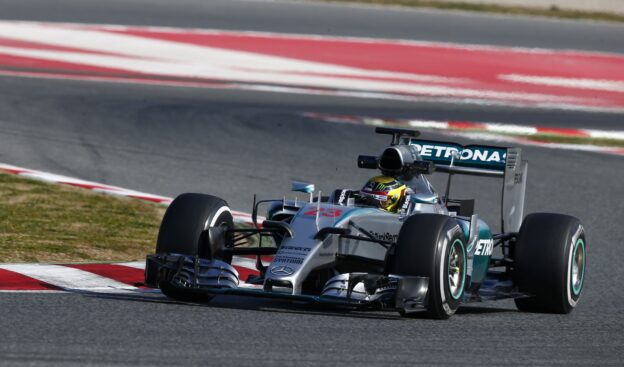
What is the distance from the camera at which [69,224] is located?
12.0 metres

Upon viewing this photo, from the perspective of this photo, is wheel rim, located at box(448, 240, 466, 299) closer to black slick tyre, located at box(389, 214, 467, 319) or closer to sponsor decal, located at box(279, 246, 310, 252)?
black slick tyre, located at box(389, 214, 467, 319)

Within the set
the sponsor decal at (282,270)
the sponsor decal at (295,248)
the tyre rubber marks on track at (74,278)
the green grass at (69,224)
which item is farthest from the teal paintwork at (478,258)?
the green grass at (69,224)

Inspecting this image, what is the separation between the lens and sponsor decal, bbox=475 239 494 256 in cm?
936

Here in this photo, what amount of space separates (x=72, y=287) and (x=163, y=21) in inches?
774

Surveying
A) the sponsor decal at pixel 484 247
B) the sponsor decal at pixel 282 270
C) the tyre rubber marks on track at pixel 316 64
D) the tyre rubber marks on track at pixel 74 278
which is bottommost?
the tyre rubber marks on track at pixel 74 278

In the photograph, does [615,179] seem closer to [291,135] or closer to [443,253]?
[291,135]

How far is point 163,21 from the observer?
28.4 meters

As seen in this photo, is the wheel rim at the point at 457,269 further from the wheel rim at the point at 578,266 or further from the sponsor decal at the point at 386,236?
the wheel rim at the point at 578,266

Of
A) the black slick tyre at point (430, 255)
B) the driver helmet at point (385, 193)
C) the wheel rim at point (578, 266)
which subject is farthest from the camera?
the wheel rim at point (578, 266)

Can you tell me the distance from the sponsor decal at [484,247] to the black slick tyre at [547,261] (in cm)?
19

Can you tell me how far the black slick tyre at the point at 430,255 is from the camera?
8.35 m

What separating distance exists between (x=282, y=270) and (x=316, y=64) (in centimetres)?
1591

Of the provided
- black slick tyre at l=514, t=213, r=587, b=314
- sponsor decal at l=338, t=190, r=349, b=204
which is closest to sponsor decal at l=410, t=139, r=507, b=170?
black slick tyre at l=514, t=213, r=587, b=314

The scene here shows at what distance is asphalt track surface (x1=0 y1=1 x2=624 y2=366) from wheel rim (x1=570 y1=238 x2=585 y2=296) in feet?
0.65
